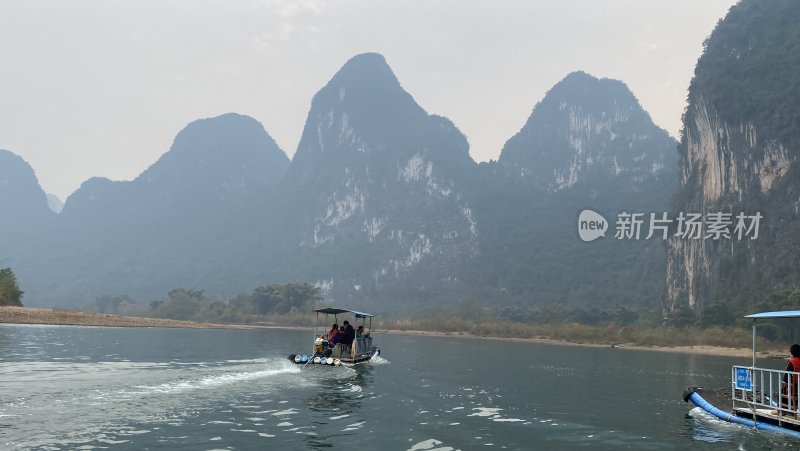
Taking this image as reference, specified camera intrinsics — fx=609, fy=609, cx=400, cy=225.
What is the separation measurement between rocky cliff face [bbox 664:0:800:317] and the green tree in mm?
78641

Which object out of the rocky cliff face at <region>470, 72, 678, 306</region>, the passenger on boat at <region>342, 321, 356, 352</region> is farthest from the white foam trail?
the rocky cliff face at <region>470, 72, 678, 306</region>

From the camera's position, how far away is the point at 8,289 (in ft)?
201

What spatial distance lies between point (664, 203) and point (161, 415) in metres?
157

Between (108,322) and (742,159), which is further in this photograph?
(742,159)

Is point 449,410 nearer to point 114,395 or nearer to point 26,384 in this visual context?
point 114,395

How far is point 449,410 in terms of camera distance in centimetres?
1903

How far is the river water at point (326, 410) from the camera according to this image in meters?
13.6

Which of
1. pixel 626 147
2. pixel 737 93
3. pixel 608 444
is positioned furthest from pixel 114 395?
pixel 626 147

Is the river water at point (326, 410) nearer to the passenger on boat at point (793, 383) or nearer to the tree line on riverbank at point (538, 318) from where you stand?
the passenger on boat at point (793, 383)

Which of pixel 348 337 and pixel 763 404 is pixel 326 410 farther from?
pixel 348 337

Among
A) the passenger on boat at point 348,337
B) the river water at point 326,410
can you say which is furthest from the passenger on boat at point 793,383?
the passenger on boat at point 348,337

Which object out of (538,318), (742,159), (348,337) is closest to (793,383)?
(348,337)

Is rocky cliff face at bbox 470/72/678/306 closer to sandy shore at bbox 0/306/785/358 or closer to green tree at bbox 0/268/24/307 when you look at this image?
sandy shore at bbox 0/306/785/358

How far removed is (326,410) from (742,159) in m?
83.0
